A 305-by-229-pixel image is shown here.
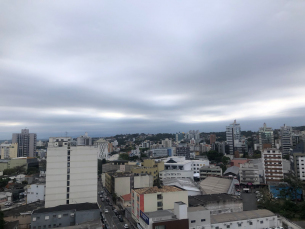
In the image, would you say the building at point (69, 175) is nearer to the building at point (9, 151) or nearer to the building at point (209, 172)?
the building at point (209, 172)

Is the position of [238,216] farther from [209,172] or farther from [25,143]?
[25,143]

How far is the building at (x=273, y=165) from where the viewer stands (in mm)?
34469

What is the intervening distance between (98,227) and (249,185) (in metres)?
30.5

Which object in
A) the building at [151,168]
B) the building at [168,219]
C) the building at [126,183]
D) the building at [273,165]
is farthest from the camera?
the building at [151,168]

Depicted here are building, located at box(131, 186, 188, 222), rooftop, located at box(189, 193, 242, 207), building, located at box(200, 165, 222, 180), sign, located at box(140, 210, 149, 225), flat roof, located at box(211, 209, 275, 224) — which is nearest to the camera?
sign, located at box(140, 210, 149, 225)

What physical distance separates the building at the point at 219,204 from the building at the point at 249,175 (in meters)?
18.6

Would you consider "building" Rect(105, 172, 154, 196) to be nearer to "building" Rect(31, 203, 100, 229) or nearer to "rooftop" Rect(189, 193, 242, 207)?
"rooftop" Rect(189, 193, 242, 207)

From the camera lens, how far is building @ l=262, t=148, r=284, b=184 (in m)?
34.5

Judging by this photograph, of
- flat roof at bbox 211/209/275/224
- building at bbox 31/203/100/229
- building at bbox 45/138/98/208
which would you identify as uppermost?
building at bbox 45/138/98/208

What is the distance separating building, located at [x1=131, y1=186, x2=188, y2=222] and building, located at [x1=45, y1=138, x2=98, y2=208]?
6056mm

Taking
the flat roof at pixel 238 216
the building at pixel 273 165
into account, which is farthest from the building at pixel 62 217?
the building at pixel 273 165

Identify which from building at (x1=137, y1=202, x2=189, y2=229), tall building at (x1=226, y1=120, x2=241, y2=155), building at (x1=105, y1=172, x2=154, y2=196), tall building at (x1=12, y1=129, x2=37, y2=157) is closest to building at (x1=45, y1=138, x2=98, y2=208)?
building at (x1=105, y1=172, x2=154, y2=196)

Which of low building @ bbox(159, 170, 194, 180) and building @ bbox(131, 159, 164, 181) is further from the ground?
building @ bbox(131, 159, 164, 181)

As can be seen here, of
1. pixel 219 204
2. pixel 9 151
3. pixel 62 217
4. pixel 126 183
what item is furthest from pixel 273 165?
pixel 9 151
